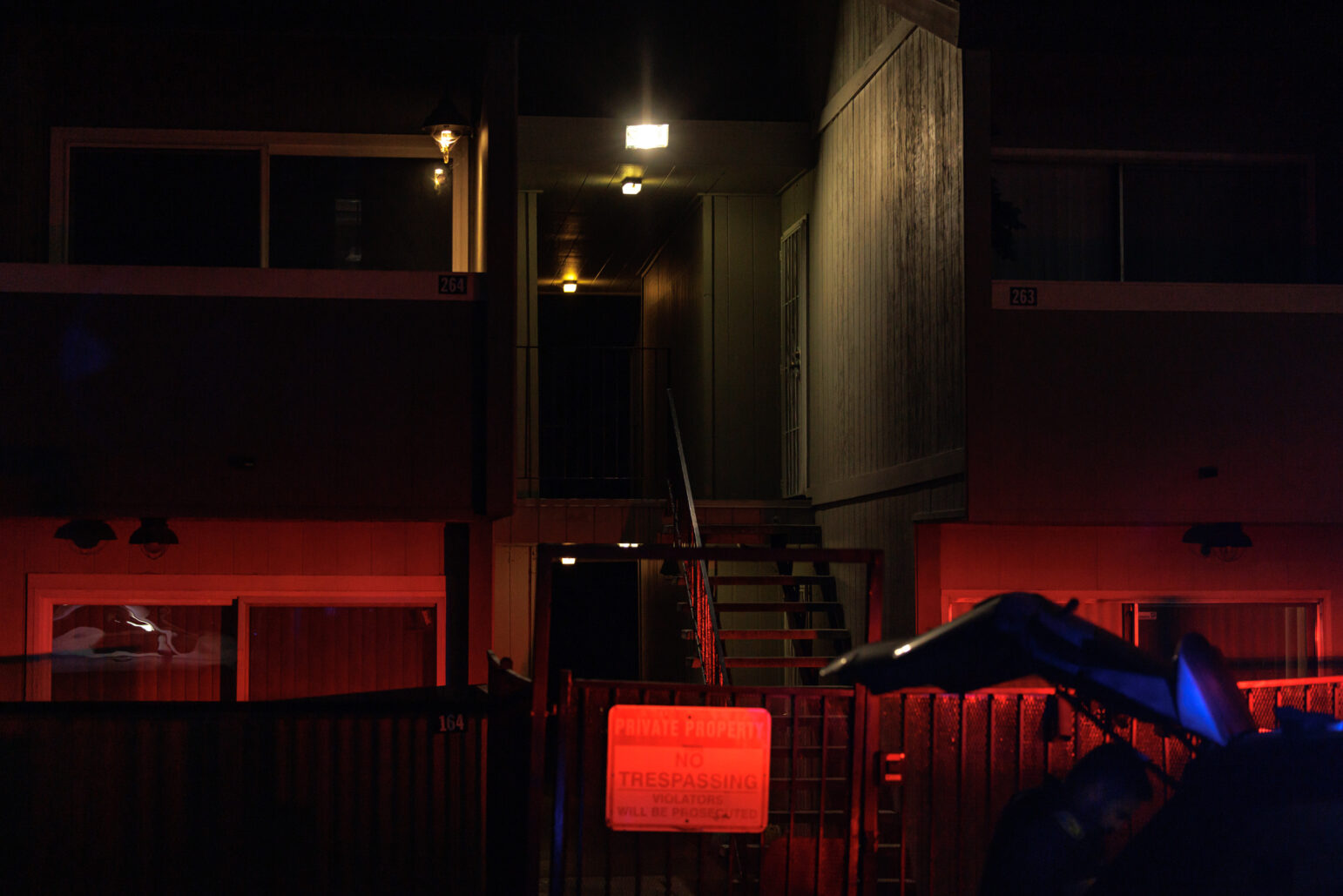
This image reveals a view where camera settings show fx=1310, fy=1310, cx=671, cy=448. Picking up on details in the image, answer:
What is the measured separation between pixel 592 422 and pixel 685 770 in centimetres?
1066

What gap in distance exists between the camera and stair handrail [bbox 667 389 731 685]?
8.83m

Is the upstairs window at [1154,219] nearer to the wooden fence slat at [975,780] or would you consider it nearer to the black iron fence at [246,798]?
the wooden fence slat at [975,780]

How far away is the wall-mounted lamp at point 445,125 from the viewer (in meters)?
8.97

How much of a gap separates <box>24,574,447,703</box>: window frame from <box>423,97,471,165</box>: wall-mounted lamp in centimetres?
310

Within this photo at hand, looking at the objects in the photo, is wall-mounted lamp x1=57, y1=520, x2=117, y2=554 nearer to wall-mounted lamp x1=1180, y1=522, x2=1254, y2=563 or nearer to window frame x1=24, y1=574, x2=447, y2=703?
window frame x1=24, y1=574, x2=447, y2=703

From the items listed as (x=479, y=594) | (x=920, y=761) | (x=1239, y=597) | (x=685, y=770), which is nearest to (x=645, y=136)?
(x=479, y=594)

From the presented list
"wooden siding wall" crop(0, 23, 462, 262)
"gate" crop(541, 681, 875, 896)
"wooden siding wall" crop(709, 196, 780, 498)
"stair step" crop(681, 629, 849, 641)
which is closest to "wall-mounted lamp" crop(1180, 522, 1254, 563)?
"stair step" crop(681, 629, 849, 641)

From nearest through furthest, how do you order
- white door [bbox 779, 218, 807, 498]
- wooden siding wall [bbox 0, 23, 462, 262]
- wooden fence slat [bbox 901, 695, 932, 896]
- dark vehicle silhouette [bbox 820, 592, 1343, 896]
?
dark vehicle silhouette [bbox 820, 592, 1343, 896], wooden fence slat [bbox 901, 695, 932, 896], wooden siding wall [bbox 0, 23, 462, 262], white door [bbox 779, 218, 807, 498]

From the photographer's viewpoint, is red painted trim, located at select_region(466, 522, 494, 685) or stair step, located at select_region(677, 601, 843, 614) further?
stair step, located at select_region(677, 601, 843, 614)

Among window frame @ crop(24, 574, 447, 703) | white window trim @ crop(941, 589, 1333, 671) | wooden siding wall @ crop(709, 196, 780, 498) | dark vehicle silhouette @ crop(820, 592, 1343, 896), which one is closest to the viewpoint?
dark vehicle silhouette @ crop(820, 592, 1343, 896)

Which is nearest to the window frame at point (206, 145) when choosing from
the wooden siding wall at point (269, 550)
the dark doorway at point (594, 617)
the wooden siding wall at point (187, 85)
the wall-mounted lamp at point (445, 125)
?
the wooden siding wall at point (187, 85)

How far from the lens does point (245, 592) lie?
9.48 m

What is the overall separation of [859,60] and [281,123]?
448 cm

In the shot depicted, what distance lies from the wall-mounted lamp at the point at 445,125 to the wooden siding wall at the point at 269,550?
2.73 meters
